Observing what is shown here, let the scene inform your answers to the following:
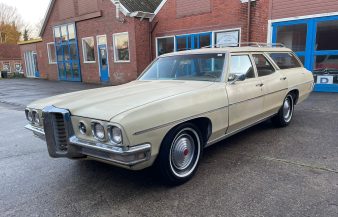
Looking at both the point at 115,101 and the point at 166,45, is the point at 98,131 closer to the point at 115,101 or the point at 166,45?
the point at 115,101

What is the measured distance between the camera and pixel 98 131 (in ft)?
9.45

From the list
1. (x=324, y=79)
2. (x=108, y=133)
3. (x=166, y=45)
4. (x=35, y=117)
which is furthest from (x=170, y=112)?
(x=166, y=45)

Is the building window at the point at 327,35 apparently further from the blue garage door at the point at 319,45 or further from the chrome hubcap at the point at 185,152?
the chrome hubcap at the point at 185,152

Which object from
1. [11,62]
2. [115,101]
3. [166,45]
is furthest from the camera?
[11,62]

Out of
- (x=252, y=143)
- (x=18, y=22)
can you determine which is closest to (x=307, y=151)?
(x=252, y=143)

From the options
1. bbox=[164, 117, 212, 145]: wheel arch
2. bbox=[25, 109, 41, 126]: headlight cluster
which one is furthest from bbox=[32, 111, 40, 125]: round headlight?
bbox=[164, 117, 212, 145]: wheel arch

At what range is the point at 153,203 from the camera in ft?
9.75

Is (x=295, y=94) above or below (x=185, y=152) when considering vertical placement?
above

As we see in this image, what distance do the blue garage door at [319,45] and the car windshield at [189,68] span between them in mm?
7752

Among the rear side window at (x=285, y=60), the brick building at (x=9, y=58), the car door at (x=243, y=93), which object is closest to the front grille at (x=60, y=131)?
the car door at (x=243, y=93)

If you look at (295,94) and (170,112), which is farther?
(295,94)

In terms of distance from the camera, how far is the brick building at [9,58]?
4193 centimetres

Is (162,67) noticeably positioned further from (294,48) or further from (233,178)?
(294,48)

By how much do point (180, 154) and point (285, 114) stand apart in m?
3.30
